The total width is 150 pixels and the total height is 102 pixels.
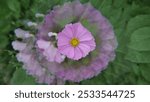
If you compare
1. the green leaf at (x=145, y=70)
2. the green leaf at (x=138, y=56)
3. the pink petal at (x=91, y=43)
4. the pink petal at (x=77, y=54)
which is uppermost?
Result: the pink petal at (x=91, y=43)

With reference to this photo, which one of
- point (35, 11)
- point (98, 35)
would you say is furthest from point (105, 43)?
point (35, 11)

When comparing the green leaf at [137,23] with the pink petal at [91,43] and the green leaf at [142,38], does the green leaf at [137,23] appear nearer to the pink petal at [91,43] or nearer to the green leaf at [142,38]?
the green leaf at [142,38]

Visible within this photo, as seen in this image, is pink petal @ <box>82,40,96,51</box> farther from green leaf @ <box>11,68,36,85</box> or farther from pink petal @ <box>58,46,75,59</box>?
green leaf @ <box>11,68,36,85</box>

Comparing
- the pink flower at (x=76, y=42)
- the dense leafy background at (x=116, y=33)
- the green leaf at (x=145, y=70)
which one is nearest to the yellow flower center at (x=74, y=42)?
the pink flower at (x=76, y=42)

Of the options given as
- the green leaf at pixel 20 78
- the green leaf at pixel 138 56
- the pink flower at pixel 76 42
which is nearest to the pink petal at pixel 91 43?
the pink flower at pixel 76 42

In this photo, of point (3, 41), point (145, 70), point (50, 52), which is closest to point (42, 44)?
point (50, 52)

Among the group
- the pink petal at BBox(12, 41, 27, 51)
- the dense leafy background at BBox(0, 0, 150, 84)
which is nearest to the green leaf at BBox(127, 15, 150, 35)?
the dense leafy background at BBox(0, 0, 150, 84)

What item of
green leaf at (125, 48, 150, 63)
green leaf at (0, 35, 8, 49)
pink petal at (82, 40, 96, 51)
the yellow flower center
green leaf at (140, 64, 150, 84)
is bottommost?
green leaf at (140, 64, 150, 84)

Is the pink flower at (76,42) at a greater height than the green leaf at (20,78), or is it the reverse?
the pink flower at (76,42)

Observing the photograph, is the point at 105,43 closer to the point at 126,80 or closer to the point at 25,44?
the point at 126,80
